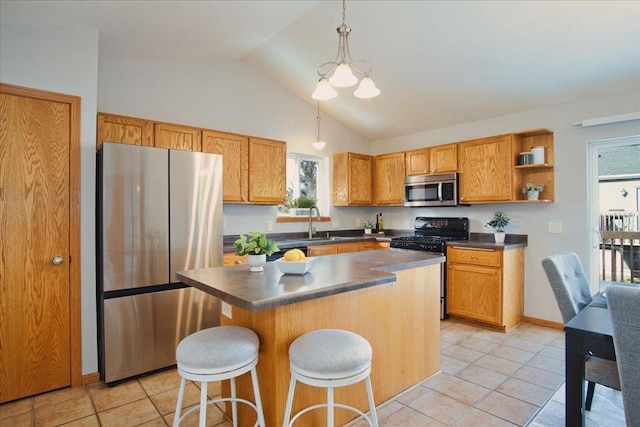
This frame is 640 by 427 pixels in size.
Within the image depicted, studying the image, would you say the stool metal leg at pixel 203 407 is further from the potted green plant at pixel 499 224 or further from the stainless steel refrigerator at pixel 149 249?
the potted green plant at pixel 499 224

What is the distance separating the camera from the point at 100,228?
260 cm

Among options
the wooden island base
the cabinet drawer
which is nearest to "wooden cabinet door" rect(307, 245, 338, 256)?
the cabinet drawer

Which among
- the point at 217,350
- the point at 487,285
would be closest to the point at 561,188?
the point at 487,285

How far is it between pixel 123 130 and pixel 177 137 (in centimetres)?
47

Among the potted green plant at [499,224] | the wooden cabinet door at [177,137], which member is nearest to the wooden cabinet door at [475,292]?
the potted green plant at [499,224]

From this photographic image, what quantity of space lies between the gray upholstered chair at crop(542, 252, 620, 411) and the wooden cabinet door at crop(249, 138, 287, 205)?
2.83 m

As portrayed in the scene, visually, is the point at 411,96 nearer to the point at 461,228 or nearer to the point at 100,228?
the point at 461,228

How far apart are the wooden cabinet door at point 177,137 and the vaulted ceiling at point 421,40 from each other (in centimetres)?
73

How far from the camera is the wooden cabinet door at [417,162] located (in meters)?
4.59

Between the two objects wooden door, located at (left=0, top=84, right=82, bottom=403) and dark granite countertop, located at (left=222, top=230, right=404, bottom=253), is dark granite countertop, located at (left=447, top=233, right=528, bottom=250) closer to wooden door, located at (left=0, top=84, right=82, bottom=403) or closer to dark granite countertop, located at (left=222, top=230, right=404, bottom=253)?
dark granite countertop, located at (left=222, top=230, right=404, bottom=253)

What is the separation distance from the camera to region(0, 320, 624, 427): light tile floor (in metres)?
2.12

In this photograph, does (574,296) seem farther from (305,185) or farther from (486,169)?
(305,185)

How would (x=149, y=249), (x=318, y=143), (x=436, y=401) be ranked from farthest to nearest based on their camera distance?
(x=318, y=143) < (x=149, y=249) < (x=436, y=401)

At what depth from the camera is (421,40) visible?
10.6 ft
